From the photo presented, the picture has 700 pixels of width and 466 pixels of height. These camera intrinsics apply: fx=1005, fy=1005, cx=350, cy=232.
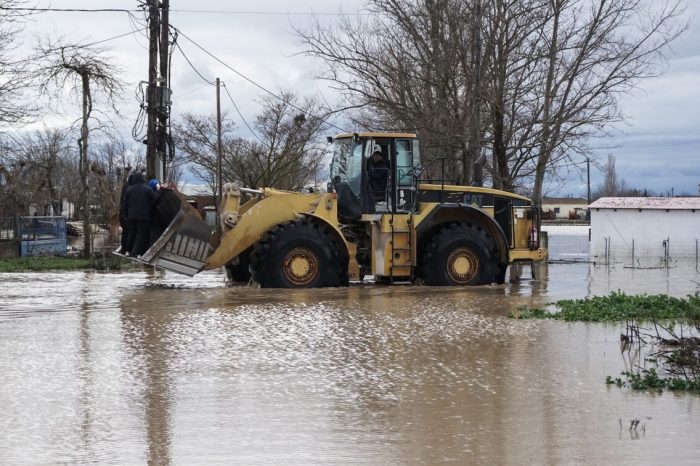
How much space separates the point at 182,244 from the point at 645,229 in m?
21.6

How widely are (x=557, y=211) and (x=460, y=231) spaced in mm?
143299

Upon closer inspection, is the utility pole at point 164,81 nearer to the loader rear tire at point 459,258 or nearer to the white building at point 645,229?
the loader rear tire at point 459,258

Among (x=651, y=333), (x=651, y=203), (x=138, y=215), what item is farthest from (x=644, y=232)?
(x=651, y=333)

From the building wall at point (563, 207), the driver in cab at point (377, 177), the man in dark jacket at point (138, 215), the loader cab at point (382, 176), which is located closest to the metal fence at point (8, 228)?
the man in dark jacket at point (138, 215)

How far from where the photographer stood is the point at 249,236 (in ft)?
62.4

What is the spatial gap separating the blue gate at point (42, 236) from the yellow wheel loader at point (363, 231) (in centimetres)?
1226

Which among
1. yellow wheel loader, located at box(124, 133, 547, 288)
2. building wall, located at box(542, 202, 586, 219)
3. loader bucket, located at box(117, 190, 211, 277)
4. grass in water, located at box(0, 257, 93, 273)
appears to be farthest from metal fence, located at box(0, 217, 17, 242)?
building wall, located at box(542, 202, 586, 219)

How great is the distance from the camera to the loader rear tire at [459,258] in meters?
19.7

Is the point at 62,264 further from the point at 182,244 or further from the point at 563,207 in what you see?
the point at 563,207

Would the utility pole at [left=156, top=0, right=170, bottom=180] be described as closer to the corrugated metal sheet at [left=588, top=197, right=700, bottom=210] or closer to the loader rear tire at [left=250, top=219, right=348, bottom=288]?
the loader rear tire at [left=250, top=219, right=348, bottom=288]

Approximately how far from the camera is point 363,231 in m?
20.1

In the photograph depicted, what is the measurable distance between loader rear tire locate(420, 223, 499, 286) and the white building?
1587cm

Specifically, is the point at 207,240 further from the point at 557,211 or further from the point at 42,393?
the point at 557,211

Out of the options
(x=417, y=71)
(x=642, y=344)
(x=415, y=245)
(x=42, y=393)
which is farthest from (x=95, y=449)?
(x=417, y=71)
